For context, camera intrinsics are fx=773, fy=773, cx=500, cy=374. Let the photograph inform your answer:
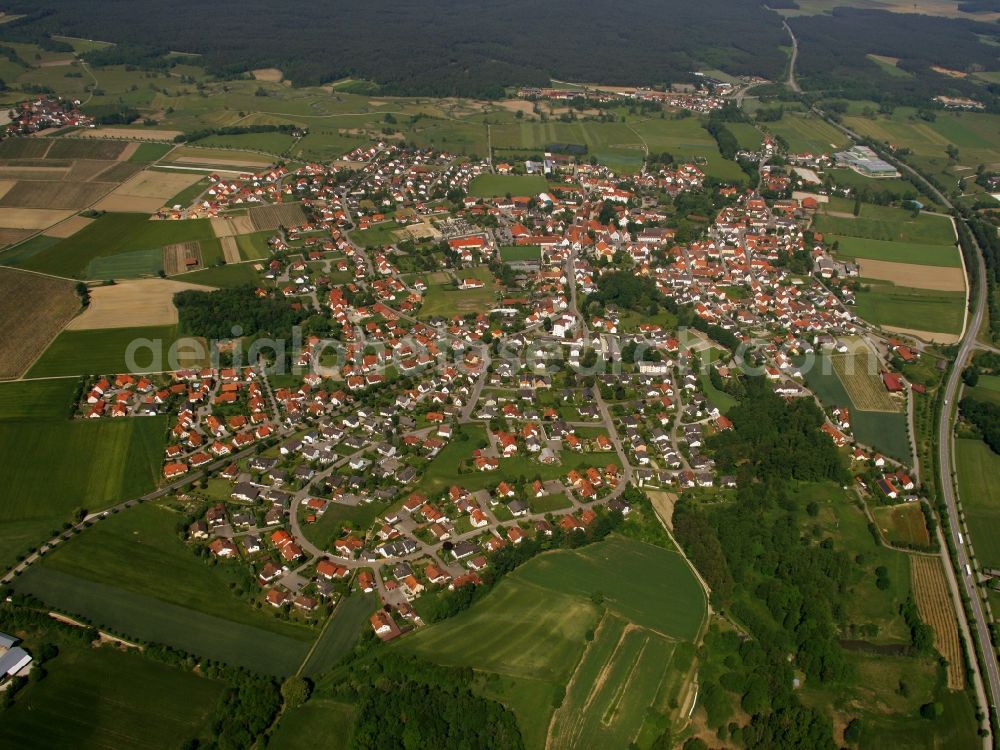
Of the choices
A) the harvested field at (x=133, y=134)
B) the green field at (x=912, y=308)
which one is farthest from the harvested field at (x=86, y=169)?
the green field at (x=912, y=308)

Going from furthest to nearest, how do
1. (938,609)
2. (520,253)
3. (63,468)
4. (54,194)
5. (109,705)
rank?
1. (54,194)
2. (520,253)
3. (63,468)
4. (938,609)
5. (109,705)

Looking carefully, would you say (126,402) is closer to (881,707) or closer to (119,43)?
(881,707)

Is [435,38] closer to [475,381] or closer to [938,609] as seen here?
[475,381]

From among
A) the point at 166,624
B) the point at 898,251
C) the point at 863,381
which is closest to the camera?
the point at 166,624

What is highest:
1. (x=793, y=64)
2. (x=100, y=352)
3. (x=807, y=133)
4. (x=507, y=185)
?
(x=793, y=64)

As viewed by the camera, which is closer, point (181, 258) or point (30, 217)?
point (181, 258)

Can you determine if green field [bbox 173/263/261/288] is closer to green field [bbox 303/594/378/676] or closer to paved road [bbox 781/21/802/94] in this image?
green field [bbox 303/594/378/676]

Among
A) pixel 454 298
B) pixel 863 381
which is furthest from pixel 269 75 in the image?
pixel 863 381

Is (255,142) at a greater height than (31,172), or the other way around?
(255,142)
